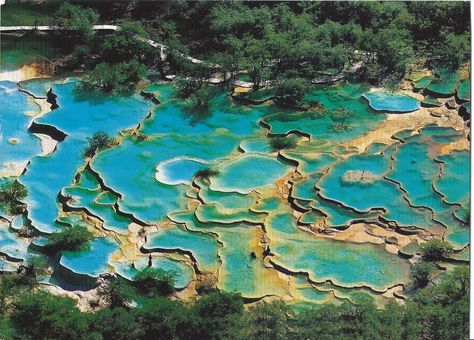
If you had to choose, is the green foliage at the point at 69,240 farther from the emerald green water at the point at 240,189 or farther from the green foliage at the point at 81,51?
the green foliage at the point at 81,51

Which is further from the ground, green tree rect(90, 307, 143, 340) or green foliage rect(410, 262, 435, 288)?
green foliage rect(410, 262, 435, 288)

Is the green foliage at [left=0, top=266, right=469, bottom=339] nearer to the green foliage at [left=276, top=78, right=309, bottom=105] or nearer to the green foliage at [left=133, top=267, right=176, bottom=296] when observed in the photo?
the green foliage at [left=133, top=267, right=176, bottom=296]

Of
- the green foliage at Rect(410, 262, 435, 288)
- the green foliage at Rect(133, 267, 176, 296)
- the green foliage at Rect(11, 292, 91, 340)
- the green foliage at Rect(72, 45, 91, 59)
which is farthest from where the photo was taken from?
the green foliage at Rect(72, 45, 91, 59)

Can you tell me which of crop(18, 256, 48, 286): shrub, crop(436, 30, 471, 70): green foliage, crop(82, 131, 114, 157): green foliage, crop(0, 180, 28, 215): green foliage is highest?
crop(436, 30, 471, 70): green foliage

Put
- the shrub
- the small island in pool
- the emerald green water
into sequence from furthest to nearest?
the small island in pool
the emerald green water
the shrub

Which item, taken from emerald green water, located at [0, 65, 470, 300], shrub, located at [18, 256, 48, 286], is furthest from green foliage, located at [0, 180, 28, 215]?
shrub, located at [18, 256, 48, 286]

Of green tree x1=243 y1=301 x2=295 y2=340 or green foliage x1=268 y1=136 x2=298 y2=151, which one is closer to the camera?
green tree x1=243 y1=301 x2=295 y2=340

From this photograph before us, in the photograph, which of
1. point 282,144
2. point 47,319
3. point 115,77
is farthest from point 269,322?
point 115,77

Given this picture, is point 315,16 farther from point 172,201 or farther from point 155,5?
point 172,201
